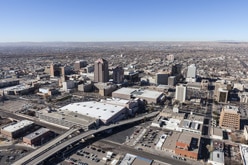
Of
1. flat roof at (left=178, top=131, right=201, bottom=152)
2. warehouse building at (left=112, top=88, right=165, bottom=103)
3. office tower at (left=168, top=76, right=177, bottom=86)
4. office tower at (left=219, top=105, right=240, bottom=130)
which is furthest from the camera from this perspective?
office tower at (left=168, top=76, right=177, bottom=86)

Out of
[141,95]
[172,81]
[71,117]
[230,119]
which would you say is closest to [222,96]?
[230,119]

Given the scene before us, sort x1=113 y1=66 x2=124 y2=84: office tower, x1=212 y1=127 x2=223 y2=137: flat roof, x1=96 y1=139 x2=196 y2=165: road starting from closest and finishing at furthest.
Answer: x1=96 y1=139 x2=196 y2=165: road
x1=212 y1=127 x2=223 y2=137: flat roof
x1=113 y1=66 x2=124 y2=84: office tower

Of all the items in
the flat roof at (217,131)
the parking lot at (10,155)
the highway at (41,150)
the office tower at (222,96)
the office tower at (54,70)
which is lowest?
the parking lot at (10,155)

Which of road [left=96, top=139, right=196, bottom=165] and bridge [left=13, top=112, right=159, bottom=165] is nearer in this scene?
bridge [left=13, top=112, right=159, bottom=165]

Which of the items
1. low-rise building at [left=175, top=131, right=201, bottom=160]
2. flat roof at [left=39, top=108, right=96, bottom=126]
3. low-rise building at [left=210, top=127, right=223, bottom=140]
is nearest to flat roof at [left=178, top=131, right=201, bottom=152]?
low-rise building at [left=175, top=131, right=201, bottom=160]

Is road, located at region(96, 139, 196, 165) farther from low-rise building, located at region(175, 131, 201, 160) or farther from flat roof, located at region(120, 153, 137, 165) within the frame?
flat roof, located at region(120, 153, 137, 165)

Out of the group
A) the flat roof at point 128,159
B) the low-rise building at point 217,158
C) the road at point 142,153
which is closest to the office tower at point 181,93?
the low-rise building at point 217,158

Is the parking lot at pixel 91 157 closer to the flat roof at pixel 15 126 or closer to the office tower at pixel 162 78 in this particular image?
the flat roof at pixel 15 126

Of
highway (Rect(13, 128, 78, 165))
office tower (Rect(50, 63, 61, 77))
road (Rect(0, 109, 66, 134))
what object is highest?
office tower (Rect(50, 63, 61, 77))

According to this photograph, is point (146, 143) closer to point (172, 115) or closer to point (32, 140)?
point (172, 115)
